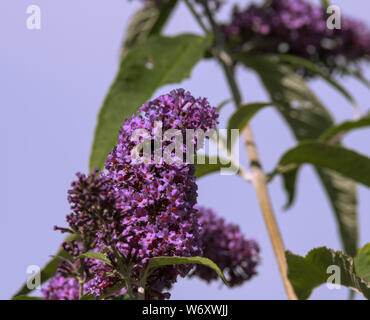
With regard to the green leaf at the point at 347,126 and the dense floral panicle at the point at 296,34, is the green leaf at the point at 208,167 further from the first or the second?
the dense floral panicle at the point at 296,34

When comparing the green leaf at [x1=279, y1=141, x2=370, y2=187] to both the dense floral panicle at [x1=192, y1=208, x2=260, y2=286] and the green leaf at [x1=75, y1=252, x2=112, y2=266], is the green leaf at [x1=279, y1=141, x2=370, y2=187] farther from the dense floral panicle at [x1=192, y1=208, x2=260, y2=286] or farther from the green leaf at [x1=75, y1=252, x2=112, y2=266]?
the green leaf at [x1=75, y1=252, x2=112, y2=266]

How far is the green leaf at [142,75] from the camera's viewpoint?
153 cm

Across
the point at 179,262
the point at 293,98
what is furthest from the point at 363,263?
the point at 293,98

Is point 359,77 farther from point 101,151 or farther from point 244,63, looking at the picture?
point 101,151

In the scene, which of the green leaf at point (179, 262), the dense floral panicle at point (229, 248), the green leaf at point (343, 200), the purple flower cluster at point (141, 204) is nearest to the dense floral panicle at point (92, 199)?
the purple flower cluster at point (141, 204)

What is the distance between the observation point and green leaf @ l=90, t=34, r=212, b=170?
1525 millimetres

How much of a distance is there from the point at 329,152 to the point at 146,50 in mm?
692

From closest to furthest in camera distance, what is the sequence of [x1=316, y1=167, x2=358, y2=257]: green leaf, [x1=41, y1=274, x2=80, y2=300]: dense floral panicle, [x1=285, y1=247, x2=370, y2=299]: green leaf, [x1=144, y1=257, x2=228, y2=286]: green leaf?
[x1=144, y1=257, x2=228, y2=286]: green leaf, [x1=285, y1=247, x2=370, y2=299]: green leaf, [x1=41, y1=274, x2=80, y2=300]: dense floral panicle, [x1=316, y1=167, x2=358, y2=257]: green leaf

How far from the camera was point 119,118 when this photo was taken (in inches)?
62.5

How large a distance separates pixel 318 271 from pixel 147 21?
1979 mm

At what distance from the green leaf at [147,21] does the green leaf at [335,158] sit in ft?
3.85

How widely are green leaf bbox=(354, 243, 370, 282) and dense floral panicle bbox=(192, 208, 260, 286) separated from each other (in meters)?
0.59

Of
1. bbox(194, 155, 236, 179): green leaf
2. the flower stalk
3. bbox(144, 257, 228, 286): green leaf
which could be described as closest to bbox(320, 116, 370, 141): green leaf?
the flower stalk
